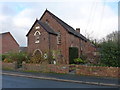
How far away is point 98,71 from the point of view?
46.9 feet

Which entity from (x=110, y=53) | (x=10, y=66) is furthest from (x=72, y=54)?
(x=110, y=53)

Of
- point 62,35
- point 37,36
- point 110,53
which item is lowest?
point 110,53

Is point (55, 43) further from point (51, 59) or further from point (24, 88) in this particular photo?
point (24, 88)

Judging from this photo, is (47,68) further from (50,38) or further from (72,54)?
(72,54)

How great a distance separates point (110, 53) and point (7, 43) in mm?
37115

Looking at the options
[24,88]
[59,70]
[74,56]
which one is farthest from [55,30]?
[24,88]

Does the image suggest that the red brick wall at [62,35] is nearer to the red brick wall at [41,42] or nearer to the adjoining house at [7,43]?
the red brick wall at [41,42]

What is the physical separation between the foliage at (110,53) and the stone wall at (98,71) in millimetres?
1130

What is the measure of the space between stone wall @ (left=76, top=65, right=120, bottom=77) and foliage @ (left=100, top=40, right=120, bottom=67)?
3.71 feet

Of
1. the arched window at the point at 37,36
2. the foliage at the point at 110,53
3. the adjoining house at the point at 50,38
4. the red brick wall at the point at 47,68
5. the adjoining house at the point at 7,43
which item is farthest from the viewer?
the adjoining house at the point at 7,43

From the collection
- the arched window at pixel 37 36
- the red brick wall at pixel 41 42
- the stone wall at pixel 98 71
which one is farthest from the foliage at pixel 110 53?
the arched window at pixel 37 36

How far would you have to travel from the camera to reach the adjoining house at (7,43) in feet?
144

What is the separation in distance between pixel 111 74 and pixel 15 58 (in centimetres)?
1353

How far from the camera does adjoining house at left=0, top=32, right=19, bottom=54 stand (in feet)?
144
